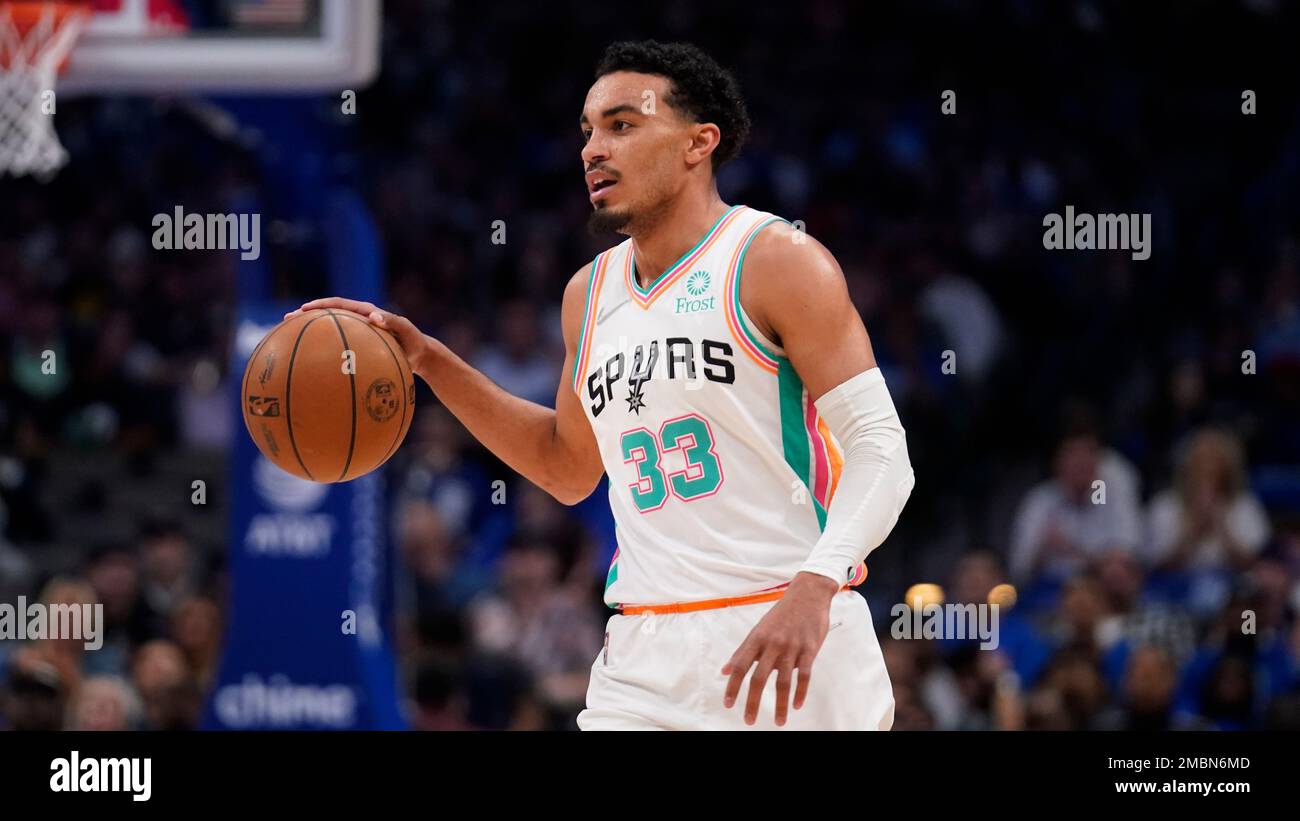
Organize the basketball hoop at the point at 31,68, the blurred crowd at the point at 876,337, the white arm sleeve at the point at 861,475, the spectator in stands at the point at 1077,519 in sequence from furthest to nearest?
the spectator in stands at the point at 1077,519, the blurred crowd at the point at 876,337, the basketball hoop at the point at 31,68, the white arm sleeve at the point at 861,475

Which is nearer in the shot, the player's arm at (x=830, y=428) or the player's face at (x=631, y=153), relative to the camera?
the player's arm at (x=830, y=428)

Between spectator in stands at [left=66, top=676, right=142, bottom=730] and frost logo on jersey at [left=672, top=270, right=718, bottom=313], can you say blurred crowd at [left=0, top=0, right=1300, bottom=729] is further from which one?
frost logo on jersey at [left=672, top=270, right=718, bottom=313]

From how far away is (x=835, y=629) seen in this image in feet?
12.9

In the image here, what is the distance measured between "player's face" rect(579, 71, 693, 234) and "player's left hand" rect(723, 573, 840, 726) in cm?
103

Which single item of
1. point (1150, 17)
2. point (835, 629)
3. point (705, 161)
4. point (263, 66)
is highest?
point (1150, 17)

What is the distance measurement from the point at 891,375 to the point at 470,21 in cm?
582

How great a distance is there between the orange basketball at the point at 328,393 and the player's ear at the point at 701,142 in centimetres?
92

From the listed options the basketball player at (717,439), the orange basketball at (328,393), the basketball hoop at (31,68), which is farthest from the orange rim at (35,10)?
the basketball player at (717,439)

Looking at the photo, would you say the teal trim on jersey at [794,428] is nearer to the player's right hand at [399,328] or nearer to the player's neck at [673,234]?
the player's neck at [673,234]

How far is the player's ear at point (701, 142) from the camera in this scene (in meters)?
4.30

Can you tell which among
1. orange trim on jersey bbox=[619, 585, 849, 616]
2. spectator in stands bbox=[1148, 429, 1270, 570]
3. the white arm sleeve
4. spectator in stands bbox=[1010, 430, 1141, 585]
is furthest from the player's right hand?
spectator in stands bbox=[1148, 429, 1270, 570]

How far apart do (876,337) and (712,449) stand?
22.4 feet
